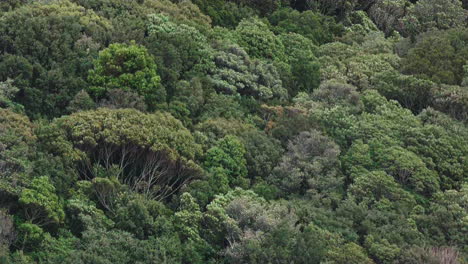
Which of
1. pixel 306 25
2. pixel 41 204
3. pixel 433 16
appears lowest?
pixel 41 204

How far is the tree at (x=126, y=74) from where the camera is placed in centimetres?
4609

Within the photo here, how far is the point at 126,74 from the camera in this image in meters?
46.6

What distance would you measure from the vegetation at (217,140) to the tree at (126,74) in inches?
4.0

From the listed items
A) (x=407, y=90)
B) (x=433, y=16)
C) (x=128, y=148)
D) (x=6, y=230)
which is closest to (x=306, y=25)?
(x=407, y=90)

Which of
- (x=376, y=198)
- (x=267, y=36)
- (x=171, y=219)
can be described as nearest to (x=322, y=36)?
(x=267, y=36)

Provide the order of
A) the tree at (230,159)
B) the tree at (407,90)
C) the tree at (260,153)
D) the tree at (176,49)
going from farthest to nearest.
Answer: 1. the tree at (407,90)
2. the tree at (176,49)
3. the tree at (260,153)
4. the tree at (230,159)

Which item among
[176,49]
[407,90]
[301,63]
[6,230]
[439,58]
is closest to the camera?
[6,230]

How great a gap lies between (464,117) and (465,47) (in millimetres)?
9652

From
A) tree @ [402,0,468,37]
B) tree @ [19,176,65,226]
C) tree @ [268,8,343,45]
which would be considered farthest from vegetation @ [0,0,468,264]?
tree @ [402,0,468,37]

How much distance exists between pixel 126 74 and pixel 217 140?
6139 mm

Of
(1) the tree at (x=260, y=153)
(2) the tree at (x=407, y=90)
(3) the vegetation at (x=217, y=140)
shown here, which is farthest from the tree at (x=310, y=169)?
(2) the tree at (x=407, y=90)

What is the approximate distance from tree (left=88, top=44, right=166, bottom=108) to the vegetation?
0.10 meters

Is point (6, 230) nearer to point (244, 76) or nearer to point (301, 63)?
point (244, 76)

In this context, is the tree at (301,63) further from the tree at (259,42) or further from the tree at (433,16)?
the tree at (433,16)
